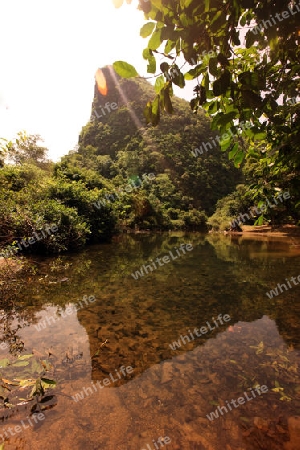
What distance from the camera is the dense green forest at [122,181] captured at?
11.3 meters

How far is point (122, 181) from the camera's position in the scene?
148 ft

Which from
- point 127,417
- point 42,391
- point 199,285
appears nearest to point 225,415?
point 127,417

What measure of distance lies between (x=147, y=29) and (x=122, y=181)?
44664 mm

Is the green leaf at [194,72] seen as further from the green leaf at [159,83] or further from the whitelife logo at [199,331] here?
the whitelife logo at [199,331]

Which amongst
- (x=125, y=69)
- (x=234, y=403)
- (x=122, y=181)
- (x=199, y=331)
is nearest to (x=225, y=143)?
(x=125, y=69)

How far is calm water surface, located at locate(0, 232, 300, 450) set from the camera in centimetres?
230

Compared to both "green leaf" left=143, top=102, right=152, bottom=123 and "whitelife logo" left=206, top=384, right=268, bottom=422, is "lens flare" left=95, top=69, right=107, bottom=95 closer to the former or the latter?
"green leaf" left=143, top=102, right=152, bottom=123

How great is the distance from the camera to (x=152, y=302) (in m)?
5.90

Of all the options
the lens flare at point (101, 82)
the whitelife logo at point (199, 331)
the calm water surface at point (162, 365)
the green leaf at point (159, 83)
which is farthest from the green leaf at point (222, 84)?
the lens flare at point (101, 82)

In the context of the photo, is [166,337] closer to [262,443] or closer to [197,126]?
[262,443]

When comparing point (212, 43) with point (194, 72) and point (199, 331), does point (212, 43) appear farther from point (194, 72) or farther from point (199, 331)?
point (199, 331)

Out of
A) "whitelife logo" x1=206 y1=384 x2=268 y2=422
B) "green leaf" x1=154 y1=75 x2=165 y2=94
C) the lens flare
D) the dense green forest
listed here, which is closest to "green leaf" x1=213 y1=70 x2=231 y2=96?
"green leaf" x1=154 y1=75 x2=165 y2=94

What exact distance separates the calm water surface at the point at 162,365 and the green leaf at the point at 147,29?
131 inches

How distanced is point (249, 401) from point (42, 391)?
248 centimetres
